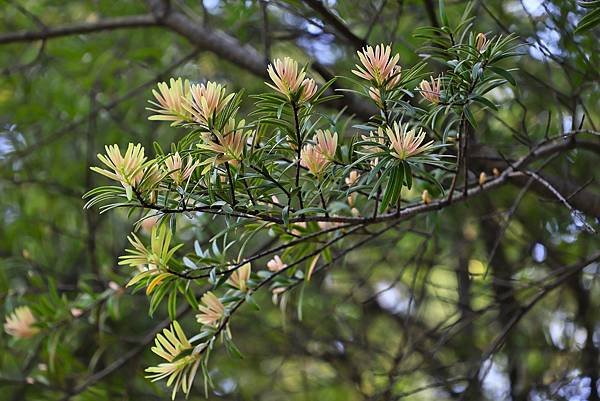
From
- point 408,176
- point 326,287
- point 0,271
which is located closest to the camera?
point 408,176

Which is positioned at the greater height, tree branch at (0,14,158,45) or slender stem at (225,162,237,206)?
tree branch at (0,14,158,45)

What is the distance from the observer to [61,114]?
219 centimetres

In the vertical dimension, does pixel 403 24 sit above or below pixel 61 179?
above

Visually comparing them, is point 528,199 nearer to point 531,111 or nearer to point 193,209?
point 531,111

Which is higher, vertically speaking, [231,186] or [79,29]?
[79,29]

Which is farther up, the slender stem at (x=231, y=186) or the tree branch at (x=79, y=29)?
the tree branch at (x=79, y=29)

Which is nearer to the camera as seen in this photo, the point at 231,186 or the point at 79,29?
the point at 231,186

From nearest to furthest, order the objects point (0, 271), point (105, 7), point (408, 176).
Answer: point (408, 176) → point (0, 271) → point (105, 7)

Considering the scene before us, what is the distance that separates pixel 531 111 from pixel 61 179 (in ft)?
4.35

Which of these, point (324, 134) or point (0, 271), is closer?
point (324, 134)

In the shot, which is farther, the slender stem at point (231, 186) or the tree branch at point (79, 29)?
the tree branch at point (79, 29)

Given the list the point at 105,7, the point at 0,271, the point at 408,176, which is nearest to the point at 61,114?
the point at 105,7

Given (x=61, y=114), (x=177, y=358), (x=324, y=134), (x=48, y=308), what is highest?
(x=61, y=114)

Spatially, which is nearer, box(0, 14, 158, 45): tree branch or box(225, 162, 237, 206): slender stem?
box(225, 162, 237, 206): slender stem
